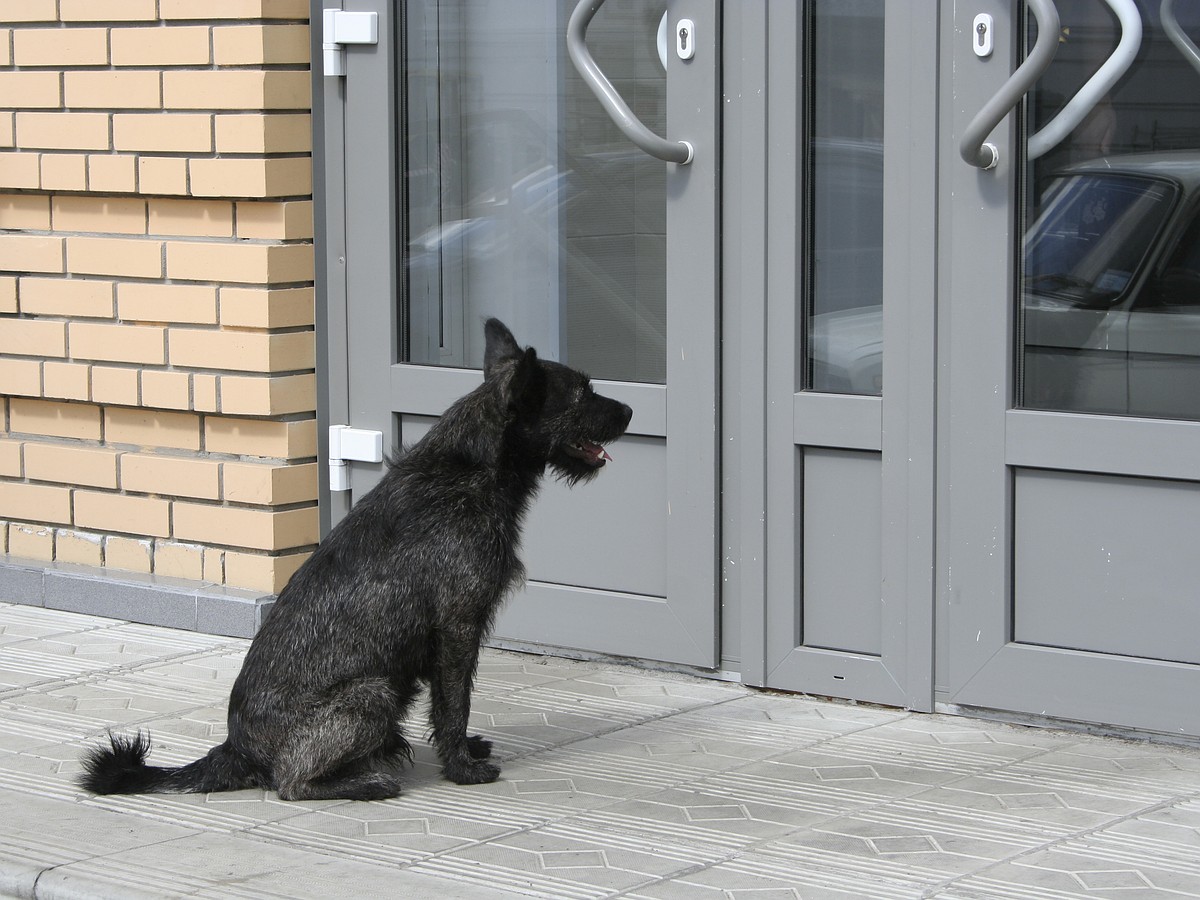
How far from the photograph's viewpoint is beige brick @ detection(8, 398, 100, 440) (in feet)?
25.4

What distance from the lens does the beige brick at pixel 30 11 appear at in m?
7.50

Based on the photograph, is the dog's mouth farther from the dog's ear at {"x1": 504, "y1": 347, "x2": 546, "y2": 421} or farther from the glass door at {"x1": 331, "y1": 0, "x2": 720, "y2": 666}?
the glass door at {"x1": 331, "y1": 0, "x2": 720, "y2": 666}

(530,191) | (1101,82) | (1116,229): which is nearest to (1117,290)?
(1116,229)

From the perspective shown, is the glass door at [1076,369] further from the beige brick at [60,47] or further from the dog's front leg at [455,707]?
the beige brick at [60,47]

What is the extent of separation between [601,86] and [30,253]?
10.1 ft

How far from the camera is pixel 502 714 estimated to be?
6.07 metres

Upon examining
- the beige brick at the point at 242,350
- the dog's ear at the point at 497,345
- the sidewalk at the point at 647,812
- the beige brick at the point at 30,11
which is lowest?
the sidewalk at the point at 647,812

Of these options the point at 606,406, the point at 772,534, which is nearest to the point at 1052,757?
the point at 772,534

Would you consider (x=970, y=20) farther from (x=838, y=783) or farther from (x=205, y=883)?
(x=205, y=883)

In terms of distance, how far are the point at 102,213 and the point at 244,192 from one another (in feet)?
2.80

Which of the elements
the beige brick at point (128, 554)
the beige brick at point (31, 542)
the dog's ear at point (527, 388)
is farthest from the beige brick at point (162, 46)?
the dog's ear at point (527, 388)

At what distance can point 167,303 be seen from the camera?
7344 millimetres

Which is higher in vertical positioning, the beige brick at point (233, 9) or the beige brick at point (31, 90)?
the beige brick at point (233, 9)

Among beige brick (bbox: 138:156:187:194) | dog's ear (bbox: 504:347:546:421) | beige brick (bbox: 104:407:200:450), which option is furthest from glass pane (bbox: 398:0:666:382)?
dog's ear (bbox: 504:347:546:421)
